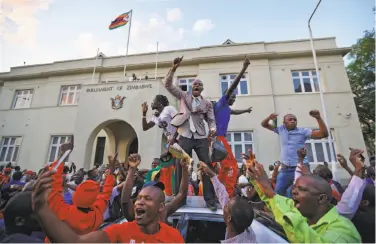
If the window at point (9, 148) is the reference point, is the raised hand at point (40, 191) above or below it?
below

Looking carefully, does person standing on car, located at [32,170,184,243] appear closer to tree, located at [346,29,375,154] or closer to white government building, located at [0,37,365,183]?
white government building, located at [0,37,365,183]

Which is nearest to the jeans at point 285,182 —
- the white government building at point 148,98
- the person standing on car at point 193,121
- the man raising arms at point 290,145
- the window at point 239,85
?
the man raising arms at point 290,145

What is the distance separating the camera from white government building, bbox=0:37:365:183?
35.9ft

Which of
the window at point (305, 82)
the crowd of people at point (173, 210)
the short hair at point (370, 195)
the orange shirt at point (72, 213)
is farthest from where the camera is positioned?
the window at point (305, 82)

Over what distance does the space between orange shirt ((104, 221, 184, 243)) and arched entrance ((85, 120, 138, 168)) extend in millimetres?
11772

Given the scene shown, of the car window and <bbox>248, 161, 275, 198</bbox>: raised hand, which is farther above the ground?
<bbox>248, 161, 275, 198</bbox>: raised hand

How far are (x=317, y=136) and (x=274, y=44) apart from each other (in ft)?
38.6

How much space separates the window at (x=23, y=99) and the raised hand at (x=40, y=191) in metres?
17.6

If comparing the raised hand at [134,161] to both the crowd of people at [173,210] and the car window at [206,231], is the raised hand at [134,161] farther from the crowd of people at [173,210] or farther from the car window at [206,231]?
the car window at [206,231]

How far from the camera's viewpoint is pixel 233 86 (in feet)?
11.5

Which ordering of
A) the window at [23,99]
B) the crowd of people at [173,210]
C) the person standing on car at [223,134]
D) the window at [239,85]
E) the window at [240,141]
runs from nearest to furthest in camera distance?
the crowd of people at [173,210], the person standing on car at [223,134], the window at [240,141], the window at [239,85], the window at [23,99]

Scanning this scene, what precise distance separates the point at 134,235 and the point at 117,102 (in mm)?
10193

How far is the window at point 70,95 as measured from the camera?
1457 centimetres

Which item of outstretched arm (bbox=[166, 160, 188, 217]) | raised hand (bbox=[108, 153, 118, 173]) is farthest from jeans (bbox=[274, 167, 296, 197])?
raised hand (bbox=[108, 153, 118, 173])
